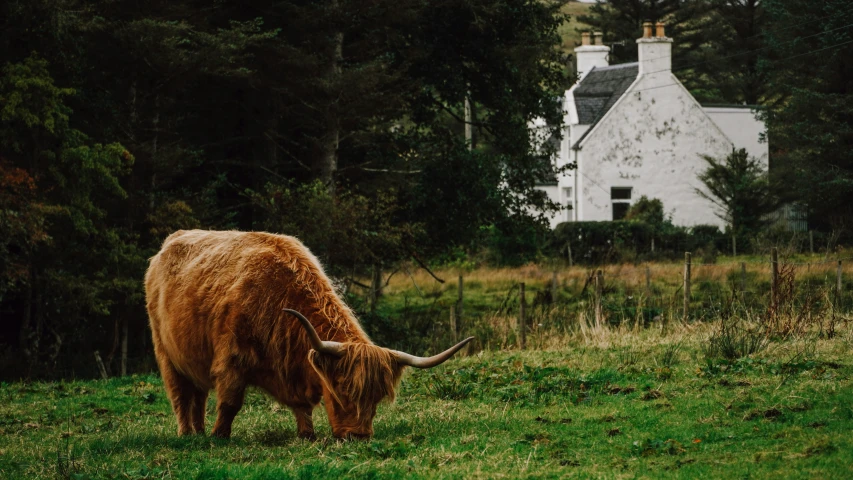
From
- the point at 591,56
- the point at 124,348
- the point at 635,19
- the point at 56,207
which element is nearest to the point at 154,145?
the point at 56,207

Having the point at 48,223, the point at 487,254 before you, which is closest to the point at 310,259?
the point at 48,223

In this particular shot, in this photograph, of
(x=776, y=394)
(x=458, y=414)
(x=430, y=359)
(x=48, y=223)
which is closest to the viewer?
(x=430, y=359)

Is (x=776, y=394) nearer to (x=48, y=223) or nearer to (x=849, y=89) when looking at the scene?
(x=48, y=223)

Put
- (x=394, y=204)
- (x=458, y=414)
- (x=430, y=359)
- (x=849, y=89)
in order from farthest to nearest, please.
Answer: (x=849, y=89), (x=394, y=204), (x=458, y=414), (x=430, y=359)

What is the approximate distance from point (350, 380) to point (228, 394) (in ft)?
4.63

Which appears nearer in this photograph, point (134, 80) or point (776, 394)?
point (776, 394)

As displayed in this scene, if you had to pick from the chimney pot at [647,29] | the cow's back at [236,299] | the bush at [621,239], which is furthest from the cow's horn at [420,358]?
the chimney pot at [647,29]

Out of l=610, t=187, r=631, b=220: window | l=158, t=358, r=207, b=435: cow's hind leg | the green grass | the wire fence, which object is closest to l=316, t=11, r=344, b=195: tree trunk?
the wire fence

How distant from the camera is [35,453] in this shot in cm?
920

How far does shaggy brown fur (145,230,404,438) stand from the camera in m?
8.58

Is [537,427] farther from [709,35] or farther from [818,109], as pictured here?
[709,35]

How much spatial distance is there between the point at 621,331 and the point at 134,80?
1279cm

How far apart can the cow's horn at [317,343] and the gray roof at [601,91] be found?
126 feet

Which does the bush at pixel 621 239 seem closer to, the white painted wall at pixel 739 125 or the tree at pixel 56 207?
the white painted wall at pixel 739 125
